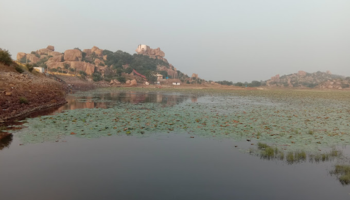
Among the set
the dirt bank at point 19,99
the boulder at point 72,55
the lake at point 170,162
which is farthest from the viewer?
the boulder at point 72,55

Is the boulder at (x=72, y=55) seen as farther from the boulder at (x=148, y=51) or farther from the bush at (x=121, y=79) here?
the boulder at (x=148, y=51)

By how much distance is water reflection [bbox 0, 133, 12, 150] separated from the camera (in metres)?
8.66

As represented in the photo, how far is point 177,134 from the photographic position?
11.2m

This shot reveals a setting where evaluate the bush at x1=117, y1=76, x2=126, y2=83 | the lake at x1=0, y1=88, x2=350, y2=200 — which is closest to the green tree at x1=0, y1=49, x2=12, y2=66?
the lake at x1=0, y1=88, x2=350, y2=200

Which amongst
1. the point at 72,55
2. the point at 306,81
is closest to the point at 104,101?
the point at 72,55

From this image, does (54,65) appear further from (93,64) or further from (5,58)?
(5,58)

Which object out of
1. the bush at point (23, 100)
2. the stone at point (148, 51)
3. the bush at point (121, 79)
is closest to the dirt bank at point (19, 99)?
the bush at point (23, 100)

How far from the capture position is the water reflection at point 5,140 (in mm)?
8663

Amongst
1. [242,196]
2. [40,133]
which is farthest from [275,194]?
[40,133]

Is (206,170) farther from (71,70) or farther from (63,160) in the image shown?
(71,70)

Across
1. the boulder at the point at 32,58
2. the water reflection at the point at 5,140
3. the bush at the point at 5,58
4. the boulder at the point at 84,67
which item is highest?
the boulder at the point at 32,58

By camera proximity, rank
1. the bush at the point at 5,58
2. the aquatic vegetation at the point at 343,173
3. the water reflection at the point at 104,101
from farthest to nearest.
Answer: the bush at the point at 5,58, the water reflection at the point at 104,101, the aquatic vegetation at the point at 343,173

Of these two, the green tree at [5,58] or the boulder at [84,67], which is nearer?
the green tree at [5,58]

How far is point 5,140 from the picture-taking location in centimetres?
928
